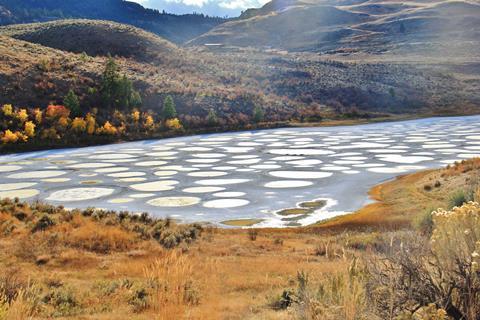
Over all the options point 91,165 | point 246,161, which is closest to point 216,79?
point 246,161

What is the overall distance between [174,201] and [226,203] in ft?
6.55

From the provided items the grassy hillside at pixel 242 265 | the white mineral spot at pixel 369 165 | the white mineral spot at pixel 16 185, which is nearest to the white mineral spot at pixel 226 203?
the grassy hillside at pixel 242 265

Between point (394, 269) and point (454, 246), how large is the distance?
64 cm

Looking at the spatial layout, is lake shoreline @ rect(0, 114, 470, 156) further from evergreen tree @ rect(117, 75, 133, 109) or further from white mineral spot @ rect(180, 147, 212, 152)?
white mineral spot @ rect(180, 147, 212, 152)

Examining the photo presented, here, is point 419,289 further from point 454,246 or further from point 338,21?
point 338,21

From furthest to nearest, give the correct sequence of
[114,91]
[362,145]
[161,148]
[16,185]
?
[114,91] → [161,148] → [362,145] → [16,185]

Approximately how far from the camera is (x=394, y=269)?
16.5 ft

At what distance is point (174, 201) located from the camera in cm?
1823

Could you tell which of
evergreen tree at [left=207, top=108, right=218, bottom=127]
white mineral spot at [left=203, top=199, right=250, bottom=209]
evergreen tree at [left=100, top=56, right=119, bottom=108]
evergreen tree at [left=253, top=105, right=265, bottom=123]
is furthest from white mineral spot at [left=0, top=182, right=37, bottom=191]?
evergreen tree at [left=253, top=105, right=265, bottom=123]

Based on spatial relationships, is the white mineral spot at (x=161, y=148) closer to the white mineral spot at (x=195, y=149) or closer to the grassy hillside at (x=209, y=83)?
the white mineral spot at (x=195, y=149)

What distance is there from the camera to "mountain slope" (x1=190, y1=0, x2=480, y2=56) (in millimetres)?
132875

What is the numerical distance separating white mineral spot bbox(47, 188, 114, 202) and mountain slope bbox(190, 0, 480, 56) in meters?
116

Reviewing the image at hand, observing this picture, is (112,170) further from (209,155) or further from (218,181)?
(209,155)

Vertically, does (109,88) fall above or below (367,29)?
below
